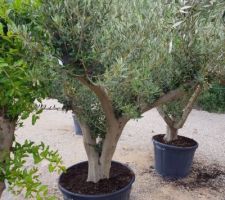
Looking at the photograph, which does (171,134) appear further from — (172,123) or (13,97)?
(13,97)

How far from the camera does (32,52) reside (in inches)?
74.7

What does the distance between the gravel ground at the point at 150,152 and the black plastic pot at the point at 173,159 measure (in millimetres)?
145

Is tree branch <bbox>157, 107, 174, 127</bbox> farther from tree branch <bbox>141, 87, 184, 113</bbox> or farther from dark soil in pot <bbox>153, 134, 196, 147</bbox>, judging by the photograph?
tree branch <bbox>141, 87, 184, 113</bbox>

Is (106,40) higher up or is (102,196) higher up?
(106,40)

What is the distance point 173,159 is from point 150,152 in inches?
45.5

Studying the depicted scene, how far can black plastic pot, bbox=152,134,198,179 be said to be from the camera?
15.6 ft

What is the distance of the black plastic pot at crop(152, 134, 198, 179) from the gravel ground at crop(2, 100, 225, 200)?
15cm

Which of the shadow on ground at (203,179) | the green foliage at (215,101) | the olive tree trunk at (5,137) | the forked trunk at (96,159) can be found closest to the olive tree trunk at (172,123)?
the shadow on ground at (203,179)

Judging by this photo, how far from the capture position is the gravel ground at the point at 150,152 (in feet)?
14.7

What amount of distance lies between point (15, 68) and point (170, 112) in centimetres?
351

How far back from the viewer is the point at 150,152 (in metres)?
5.93

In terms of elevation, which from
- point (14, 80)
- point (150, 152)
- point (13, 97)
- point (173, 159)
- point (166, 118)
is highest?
point (14, 80)

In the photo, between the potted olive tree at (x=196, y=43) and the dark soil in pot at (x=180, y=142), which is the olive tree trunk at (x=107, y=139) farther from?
the dark soil in pot at (x=180, y=142)

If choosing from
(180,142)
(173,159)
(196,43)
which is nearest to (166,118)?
(180,142)
